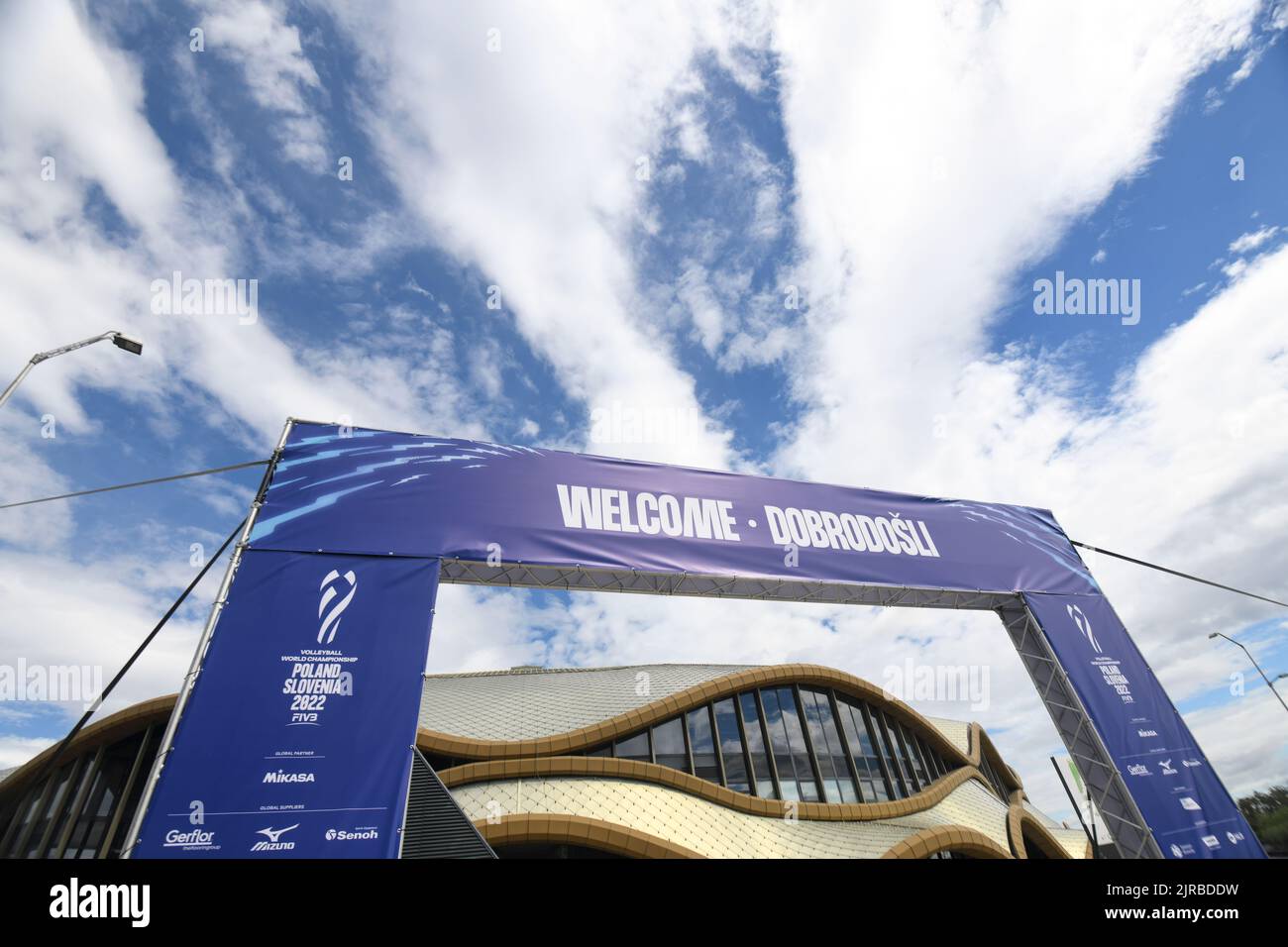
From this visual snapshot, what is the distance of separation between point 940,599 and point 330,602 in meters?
12.2

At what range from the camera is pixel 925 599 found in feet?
42.8

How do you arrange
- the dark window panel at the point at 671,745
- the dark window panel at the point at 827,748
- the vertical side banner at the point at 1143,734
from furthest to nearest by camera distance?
the dark window panel at the point at 827,748 → the dark window panel at the point at 671,745 → the vertical side banner at the point at 1143,734

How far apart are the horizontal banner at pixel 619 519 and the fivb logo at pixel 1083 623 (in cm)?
66

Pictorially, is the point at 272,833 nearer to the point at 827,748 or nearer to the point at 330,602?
the point at 330,602

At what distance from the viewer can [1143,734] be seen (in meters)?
12.1

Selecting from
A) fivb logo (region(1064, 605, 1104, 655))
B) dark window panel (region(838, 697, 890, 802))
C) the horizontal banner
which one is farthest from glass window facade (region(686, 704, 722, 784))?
fivb logo (region(1064, 605, 1104, 655))

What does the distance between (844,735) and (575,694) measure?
1034 cm

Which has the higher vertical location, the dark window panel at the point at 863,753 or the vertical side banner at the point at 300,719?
the dark window panel at the point at 863,753

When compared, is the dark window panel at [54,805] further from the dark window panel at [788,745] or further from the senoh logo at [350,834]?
the dark window panel at [788,745]

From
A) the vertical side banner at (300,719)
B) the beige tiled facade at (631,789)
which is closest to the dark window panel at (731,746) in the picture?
the beige tiled facade at (631,789)

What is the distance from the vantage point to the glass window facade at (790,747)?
18.7 meters

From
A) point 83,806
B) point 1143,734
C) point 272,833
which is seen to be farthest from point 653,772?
point 83,806

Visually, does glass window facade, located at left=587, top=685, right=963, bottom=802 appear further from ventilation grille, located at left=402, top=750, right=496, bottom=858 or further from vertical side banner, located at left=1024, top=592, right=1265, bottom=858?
ventilation grille, located at left=402, top=750, right=496, bottom=858
